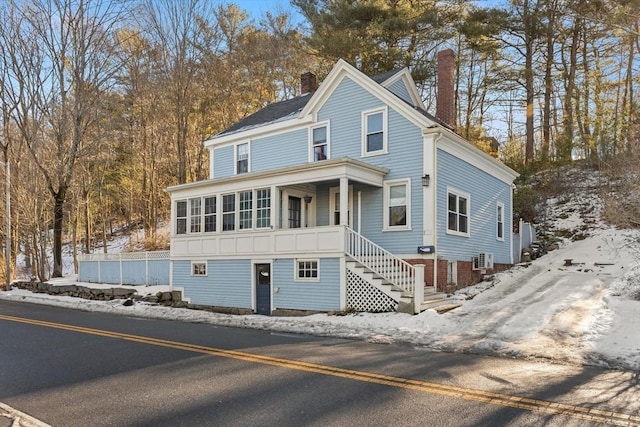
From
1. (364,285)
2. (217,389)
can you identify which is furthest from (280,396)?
(364,285)

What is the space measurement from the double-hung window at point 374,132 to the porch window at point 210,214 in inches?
226

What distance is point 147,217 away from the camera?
1443 inches

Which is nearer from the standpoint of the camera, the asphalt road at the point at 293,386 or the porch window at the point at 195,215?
the asphalt road at the point at 293,386

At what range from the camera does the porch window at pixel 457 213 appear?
615 inches

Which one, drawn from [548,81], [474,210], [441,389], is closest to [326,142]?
[474,210]

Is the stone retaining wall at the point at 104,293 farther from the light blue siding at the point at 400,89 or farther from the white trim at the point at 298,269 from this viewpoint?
the light blue siding at the point at 400,89

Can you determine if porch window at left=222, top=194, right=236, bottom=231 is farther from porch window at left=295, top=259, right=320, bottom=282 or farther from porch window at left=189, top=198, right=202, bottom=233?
porch window at left=295, top=259, right=320, bottom=282

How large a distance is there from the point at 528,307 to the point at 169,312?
1043 centimetres

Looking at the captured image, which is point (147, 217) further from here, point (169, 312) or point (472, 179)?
point (472, 179)

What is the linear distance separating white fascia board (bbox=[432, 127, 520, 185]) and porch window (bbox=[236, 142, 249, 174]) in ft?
26.6

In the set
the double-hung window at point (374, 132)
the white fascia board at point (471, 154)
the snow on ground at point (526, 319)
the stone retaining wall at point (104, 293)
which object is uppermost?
the double-hung window at point (374, 132)

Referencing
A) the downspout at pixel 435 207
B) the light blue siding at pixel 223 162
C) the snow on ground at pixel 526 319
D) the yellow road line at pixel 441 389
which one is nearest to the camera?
the yellow road line at pixel 441 389

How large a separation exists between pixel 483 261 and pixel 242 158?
10377 millimetres

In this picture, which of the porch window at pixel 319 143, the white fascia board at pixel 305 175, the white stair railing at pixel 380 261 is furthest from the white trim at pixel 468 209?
the porch window at pixel 319 143
